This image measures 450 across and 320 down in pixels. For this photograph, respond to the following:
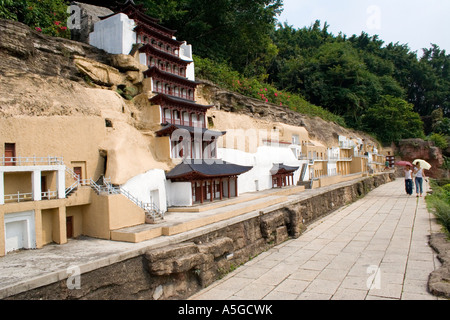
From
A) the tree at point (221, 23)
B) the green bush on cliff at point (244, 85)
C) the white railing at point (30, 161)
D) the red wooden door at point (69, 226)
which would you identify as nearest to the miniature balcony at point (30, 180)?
the white railing at point (30, 161)

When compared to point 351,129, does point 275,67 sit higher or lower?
higher

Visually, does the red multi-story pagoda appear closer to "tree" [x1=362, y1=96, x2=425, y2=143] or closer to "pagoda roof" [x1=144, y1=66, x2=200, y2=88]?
"pagoda roof" [x1=144, y1=66, x2=200, y2=88]

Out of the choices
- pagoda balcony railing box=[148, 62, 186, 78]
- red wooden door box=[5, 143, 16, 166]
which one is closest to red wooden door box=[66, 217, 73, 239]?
red wooden door box=[5, 143, 16, 166]

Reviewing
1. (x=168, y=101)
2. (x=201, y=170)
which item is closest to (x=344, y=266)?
(x=201, y=170)

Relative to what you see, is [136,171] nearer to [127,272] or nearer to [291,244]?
[127,272]

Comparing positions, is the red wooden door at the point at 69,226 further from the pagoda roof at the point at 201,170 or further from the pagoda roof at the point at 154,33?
the pagoda roof at the point at 154,33

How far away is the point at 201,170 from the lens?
1578 centimetres

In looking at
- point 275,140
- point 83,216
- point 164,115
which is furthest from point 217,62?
point 83,216

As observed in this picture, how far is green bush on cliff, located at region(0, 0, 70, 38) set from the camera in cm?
1717

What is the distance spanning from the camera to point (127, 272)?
26.3 feet

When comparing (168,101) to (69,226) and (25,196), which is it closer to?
(69,226)

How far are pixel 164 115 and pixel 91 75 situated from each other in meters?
4.28

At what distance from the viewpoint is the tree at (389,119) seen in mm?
48125

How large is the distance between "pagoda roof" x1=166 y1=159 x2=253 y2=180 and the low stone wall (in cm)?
366
